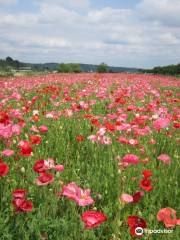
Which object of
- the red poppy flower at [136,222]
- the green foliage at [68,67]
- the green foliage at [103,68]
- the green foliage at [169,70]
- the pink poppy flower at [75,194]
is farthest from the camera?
the green foliage at [68,67]

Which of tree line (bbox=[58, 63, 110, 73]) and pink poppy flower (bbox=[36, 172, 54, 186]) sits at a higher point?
pink poppy flower (bbox=[36, 172, 54, 186])

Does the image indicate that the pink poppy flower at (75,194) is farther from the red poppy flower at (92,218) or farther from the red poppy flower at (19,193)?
the red poppy flower at (92,218)

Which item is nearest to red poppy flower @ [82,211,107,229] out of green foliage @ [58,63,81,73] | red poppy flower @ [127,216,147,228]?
red poppy flower @ [127,216,147,228]

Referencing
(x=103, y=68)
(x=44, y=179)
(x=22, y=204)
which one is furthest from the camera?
(x=103, y=68)

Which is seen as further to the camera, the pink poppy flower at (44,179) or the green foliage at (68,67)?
the green foliage at (68,67)

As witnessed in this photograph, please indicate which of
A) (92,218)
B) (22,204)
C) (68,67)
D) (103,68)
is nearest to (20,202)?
(22,204)

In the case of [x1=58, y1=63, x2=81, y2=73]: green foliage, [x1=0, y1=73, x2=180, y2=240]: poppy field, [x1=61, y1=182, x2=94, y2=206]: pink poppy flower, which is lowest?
[x1=58, y1=63, x2=81, y2=73]: green foliage

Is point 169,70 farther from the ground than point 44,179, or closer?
closer

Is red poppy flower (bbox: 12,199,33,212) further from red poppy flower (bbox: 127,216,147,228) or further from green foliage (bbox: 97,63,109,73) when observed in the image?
green foliage (bbox: 97,63,109,73)

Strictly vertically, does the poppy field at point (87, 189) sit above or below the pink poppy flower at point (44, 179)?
below

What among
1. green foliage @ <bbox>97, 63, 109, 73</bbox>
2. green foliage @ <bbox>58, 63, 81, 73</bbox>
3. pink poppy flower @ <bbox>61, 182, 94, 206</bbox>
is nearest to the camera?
pink poppy flower @ <bbox>61, 182, 94, 206</bbox>

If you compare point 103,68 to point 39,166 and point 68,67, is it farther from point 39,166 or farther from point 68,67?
point 39,166

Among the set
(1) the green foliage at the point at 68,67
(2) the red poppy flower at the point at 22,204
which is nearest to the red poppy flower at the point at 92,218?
(2) the red poppy flower at the point at 22,204

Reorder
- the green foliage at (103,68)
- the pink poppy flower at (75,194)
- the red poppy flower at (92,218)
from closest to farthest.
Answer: the red poppy flower at (92,218), the pink poppy flower at (75,194), the green foliage at (103,68)
